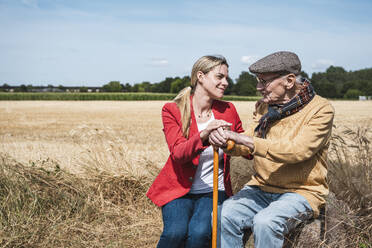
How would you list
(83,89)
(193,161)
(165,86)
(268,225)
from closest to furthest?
(268,225), (193,161), (165,86), (83,89)

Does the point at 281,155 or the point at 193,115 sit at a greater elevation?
the point at 193,115

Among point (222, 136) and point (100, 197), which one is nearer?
point (222, 136)

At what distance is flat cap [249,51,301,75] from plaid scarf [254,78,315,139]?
163mm

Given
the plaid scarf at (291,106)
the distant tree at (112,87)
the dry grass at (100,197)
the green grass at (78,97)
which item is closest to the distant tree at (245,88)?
the green grass at (78,97)

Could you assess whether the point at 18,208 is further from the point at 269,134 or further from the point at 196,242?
the point at 269,134

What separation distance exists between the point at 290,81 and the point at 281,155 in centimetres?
68

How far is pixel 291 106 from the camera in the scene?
3.02 m

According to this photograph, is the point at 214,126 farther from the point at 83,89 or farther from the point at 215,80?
the point at 83,89

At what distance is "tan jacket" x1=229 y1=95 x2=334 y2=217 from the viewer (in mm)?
2820

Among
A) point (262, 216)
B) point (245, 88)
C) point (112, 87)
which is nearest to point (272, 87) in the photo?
point (262, 216)

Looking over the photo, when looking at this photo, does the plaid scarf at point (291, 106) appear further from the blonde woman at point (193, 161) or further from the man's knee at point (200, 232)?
the man's knee at point (200, 232)

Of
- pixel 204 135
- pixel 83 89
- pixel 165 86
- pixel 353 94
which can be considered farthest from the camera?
pixel 83 89

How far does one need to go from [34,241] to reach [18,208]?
57 cm

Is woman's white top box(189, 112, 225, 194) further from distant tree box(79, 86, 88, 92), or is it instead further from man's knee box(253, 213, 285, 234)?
distant tree box(79, 86, 88, 92)
